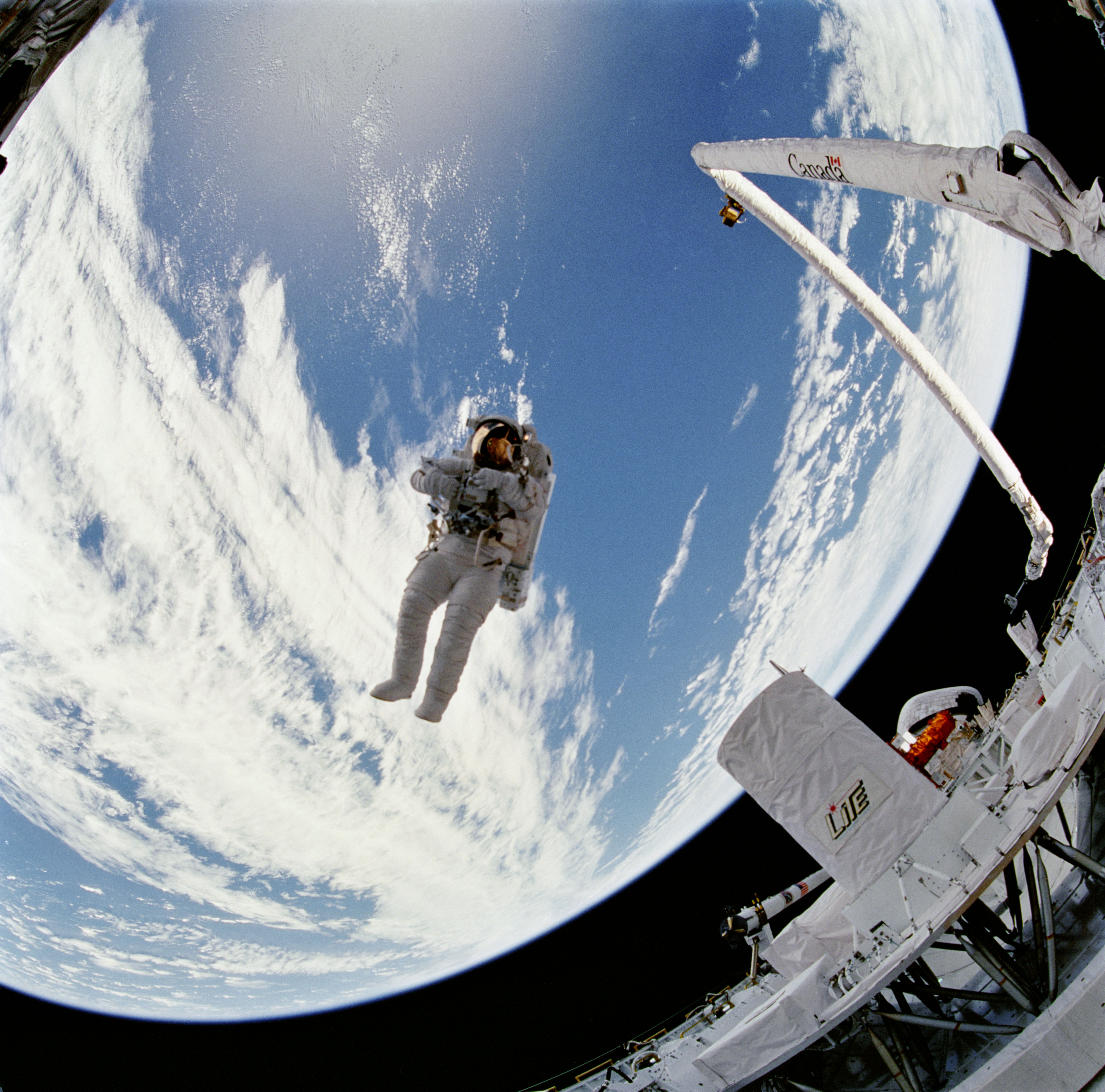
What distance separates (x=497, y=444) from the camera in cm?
618

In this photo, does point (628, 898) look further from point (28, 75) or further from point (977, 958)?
point (28, 75)

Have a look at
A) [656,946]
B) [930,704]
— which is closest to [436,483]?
[930,704]

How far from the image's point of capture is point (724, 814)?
1464cm

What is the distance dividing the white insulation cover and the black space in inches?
270

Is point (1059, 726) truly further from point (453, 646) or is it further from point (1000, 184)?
point (453, 646)

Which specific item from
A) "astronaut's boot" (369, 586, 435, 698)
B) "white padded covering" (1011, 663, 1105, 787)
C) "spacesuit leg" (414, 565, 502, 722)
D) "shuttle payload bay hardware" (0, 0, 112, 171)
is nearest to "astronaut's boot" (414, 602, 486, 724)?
"spacesuit leg" (414, 565, 502, 722)

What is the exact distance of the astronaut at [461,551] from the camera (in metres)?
5.84

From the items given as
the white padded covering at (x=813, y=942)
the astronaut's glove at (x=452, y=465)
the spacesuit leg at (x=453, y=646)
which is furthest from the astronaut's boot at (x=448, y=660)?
the white padded covering at (x=813, y=942)

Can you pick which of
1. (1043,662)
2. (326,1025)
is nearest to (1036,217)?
(1043,662)

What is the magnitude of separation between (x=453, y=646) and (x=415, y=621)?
20.8 inches

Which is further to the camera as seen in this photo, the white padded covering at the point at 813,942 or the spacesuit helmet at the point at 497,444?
the white padded covering at the point at 813,942

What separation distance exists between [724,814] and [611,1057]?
5.83 m

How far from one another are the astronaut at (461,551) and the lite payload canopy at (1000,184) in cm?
456

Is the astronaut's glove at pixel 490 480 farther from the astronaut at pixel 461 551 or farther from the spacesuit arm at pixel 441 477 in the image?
the spacesuit arm at pixel 441 477
